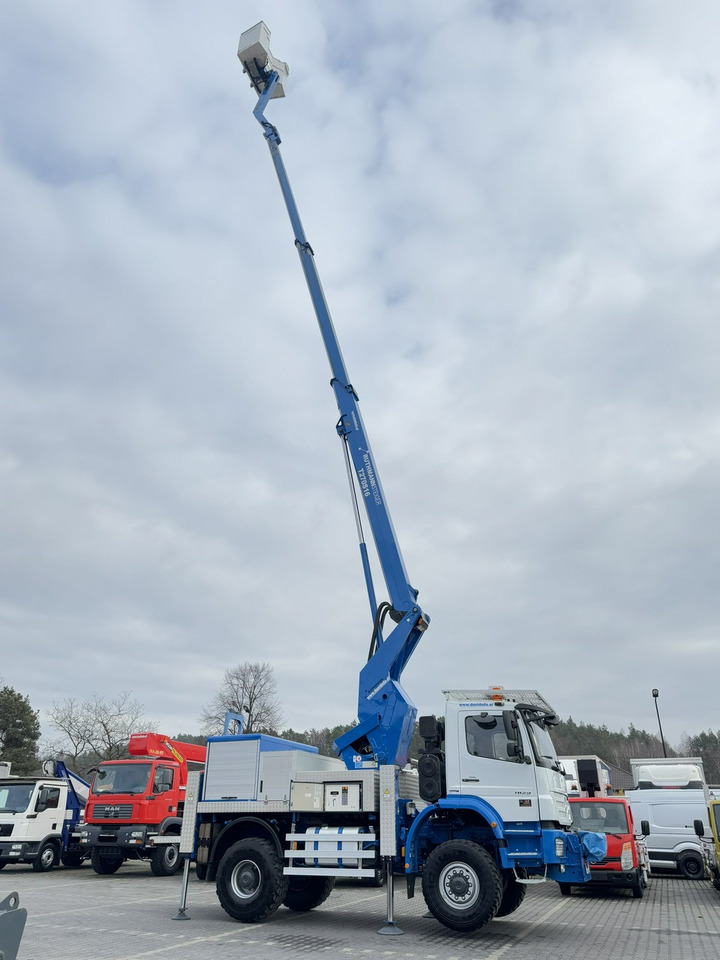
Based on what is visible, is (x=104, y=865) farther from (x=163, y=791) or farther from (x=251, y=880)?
(x=251, y=880)

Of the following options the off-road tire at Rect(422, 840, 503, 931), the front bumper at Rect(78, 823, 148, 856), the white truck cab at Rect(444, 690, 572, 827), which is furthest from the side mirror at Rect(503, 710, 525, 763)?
the front bumper at Rect(78, 823, 148, 856)

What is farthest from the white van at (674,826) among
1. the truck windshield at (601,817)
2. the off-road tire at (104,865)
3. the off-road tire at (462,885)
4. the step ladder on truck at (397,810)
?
the off-road tire at (104,865)

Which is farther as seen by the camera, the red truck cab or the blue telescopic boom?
the red truck cab

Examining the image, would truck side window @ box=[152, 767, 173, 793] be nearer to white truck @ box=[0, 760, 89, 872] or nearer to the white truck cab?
white truck @ box=[0, 760, 89, 872]

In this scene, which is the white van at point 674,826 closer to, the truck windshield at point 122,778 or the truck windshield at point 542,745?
the truck windshield at point 542,745

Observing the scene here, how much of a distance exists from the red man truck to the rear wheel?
1280 cm

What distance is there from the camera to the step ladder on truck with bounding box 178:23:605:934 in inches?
388

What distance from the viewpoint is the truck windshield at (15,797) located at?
1862 centimetres

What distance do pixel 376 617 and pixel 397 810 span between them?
11.4ft

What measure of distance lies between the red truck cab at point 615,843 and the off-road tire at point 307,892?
16.3 feet

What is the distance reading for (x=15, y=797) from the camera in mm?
18797

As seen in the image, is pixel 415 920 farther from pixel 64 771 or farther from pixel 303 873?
pixel 64 771

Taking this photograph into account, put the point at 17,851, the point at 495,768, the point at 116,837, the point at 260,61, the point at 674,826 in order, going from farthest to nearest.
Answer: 1. the point at 674,826
2. the point at 17,851
3. the point at 116,837
4. the point at 260,61
5. the point at 495,768

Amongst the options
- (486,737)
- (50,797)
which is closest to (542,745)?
(486,737)
